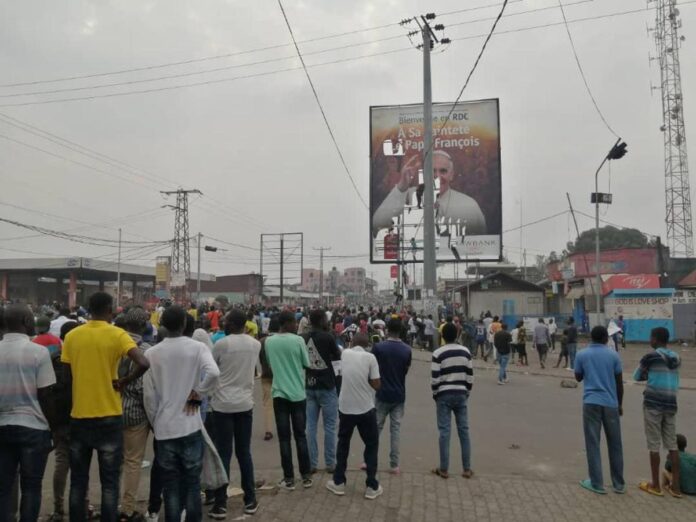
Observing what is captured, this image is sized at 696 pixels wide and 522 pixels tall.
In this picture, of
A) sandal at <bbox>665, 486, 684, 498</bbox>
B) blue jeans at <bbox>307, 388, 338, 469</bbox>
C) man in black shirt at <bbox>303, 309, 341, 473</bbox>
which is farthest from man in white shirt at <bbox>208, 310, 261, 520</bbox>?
sandal at <bbox>665, 486, 684, 498</bbox>

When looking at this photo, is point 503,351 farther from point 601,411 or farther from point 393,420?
point 393,420

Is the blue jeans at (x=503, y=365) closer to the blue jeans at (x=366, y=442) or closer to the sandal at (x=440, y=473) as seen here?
the sandal at (x=440, y=473)

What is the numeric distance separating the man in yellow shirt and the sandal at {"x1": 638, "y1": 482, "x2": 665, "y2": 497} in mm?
5019

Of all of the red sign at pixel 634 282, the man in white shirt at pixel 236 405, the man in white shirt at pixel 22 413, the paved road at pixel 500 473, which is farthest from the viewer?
the red sign at pixel 634 282

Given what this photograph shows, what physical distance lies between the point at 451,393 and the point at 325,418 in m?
1.37

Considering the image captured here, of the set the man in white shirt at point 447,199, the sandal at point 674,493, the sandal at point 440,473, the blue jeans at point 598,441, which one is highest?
the man in white shirt at point 447,199

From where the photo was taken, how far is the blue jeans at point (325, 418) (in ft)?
19.2

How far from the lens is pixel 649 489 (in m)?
5.63

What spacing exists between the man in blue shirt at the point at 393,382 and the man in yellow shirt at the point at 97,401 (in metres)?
2.66

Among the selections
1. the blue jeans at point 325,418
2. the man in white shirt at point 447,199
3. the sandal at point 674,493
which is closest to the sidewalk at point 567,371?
the sandal at point 674,493

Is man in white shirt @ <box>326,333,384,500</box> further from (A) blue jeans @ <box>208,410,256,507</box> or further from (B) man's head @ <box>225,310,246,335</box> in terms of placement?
(B) man's head @ <box>225,310,246,335</box>

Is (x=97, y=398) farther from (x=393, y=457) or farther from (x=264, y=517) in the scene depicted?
(x=393, y=457)

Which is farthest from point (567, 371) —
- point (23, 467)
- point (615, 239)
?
point (615, 239)

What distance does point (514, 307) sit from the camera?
33562mm
